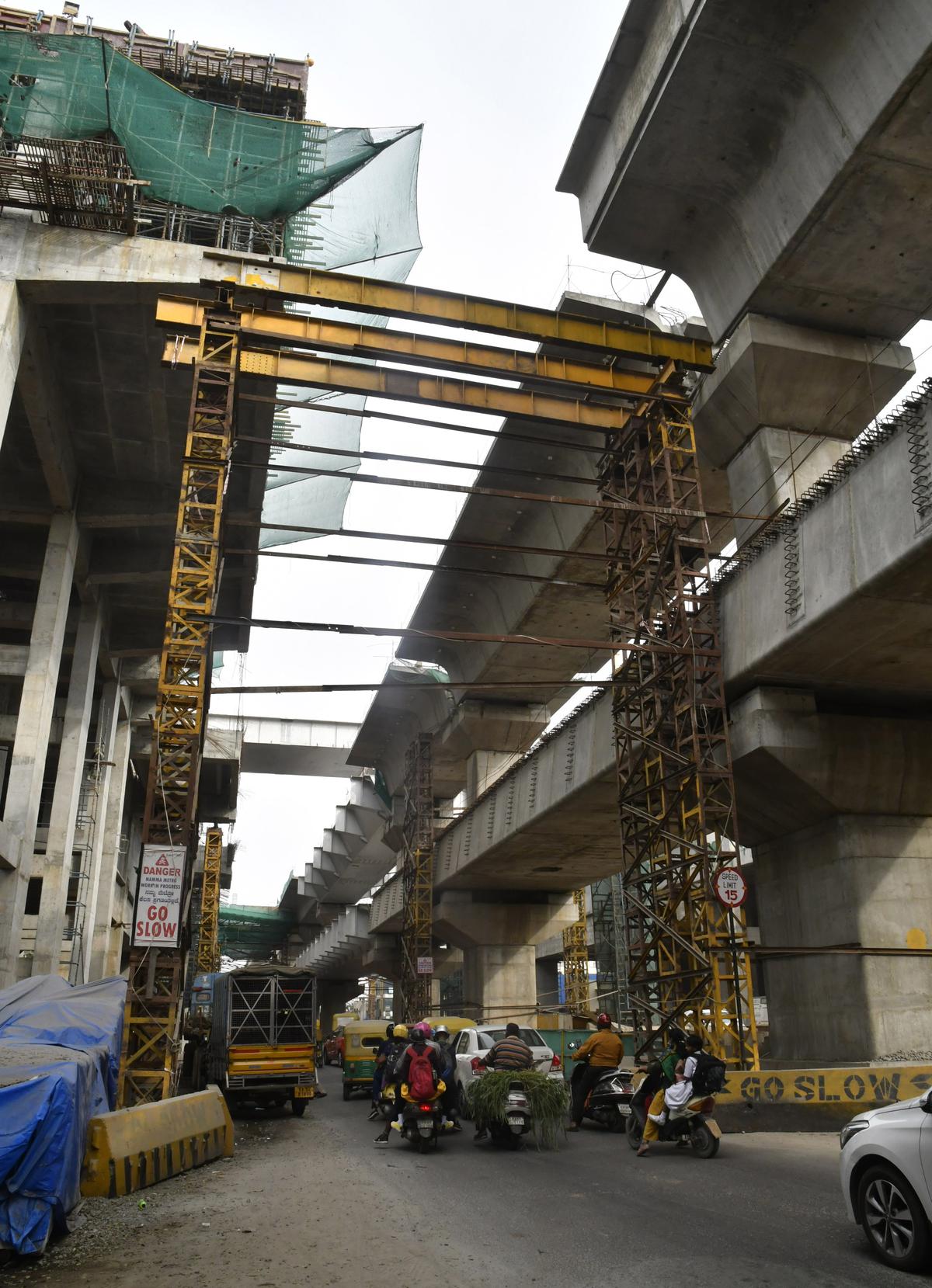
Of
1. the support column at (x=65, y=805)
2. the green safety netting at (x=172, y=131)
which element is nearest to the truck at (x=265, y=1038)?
the support column at (x=65, y=805)

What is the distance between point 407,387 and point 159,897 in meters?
11.4

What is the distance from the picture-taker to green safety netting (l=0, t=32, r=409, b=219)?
20531 millimetres

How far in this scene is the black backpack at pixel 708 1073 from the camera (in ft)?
36.0

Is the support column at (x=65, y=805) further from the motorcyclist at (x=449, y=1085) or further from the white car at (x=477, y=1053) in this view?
the motorcyclist at (x=449, y=1085)

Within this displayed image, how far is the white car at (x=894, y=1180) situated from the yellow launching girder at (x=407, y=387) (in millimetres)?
16912

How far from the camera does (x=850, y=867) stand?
1741 centimetres

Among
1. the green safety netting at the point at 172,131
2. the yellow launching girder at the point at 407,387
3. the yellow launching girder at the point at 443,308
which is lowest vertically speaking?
the yellow launching girder at the point at 407,387

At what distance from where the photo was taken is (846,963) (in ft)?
55.6

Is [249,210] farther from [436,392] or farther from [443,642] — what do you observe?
[443,642]

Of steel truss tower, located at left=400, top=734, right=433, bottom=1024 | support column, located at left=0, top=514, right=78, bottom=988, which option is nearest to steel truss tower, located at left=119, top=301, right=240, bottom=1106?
support column, located at left=0, top=514, right=78, bottom=988

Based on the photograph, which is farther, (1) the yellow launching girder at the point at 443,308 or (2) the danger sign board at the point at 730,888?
(1) the yellow launching girder at the point at 443,308

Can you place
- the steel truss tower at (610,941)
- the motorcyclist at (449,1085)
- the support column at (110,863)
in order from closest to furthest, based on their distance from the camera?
the motorcyclist at (449,1085), the support column at (110,863), the steel truss tower at (610,941)

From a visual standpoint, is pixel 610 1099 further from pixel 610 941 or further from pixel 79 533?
pixel 610 941

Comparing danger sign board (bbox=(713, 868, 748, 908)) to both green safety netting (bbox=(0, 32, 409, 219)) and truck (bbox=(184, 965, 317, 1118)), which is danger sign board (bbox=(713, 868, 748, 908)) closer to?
truck (bbox=(184, 965, 317, 1118))
